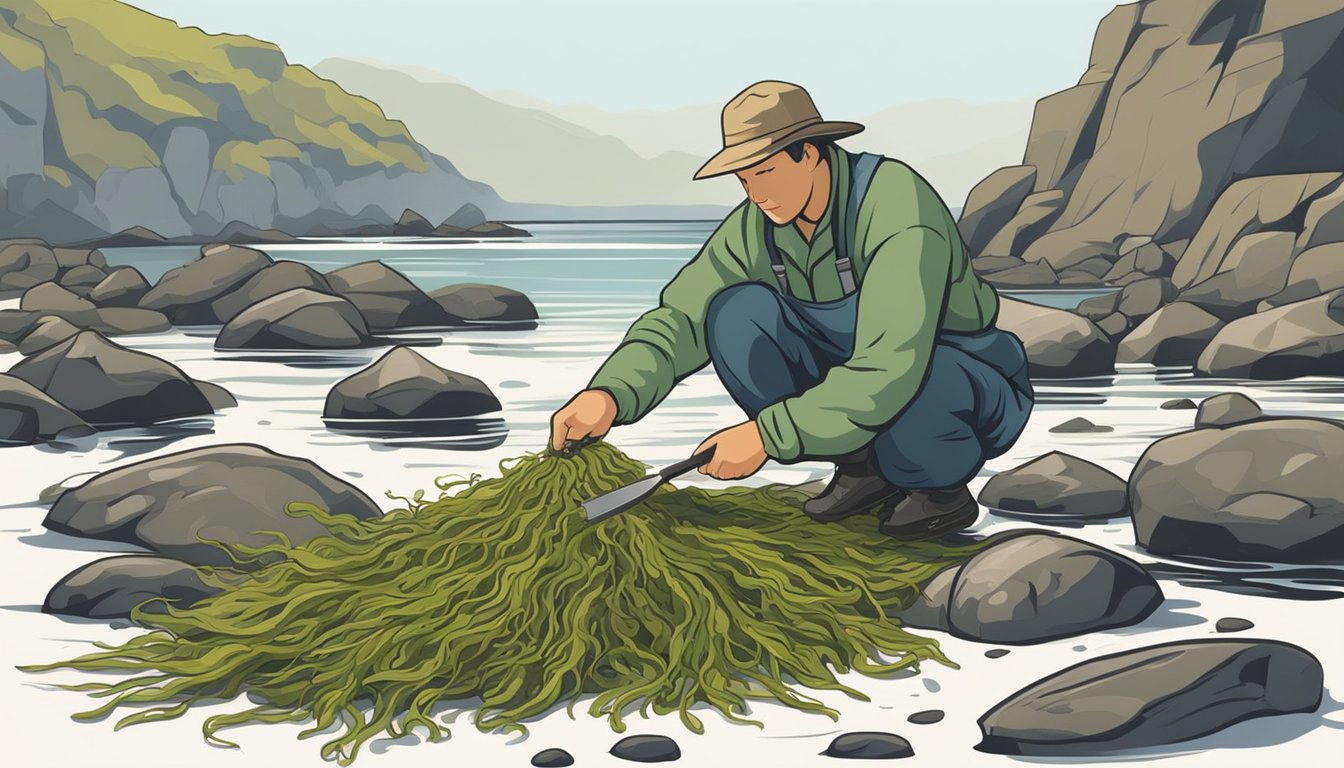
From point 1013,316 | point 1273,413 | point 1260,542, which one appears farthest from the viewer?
point 1013,316

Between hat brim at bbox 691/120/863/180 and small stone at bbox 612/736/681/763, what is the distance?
132 cm

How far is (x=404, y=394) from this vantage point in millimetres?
7516

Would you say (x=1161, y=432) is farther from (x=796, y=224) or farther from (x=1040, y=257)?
(x=1040, y=257)

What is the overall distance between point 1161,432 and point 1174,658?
4264 millimetres

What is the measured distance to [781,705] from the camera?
9.78 ft

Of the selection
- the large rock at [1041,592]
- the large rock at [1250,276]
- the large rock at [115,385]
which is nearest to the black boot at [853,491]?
the large rock at [1041,592]

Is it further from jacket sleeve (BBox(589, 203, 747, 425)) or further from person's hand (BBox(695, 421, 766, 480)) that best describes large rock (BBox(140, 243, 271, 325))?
person's hand (BBox(695, 421, 766, 480))

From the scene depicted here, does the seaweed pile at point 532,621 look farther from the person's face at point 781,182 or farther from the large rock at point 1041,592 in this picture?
the person's face at point 781,182

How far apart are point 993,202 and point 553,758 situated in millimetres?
32263

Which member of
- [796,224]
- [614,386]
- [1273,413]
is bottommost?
[1273,413]

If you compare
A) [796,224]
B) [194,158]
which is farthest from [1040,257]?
[194,158]

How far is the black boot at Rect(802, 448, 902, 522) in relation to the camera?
4.04m

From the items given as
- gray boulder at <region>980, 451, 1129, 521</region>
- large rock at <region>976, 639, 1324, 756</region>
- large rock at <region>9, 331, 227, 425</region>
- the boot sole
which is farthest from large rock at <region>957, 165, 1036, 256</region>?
large rock at <region>976, 639, 1324, 756</region>

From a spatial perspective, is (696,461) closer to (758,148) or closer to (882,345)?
(882,345)
